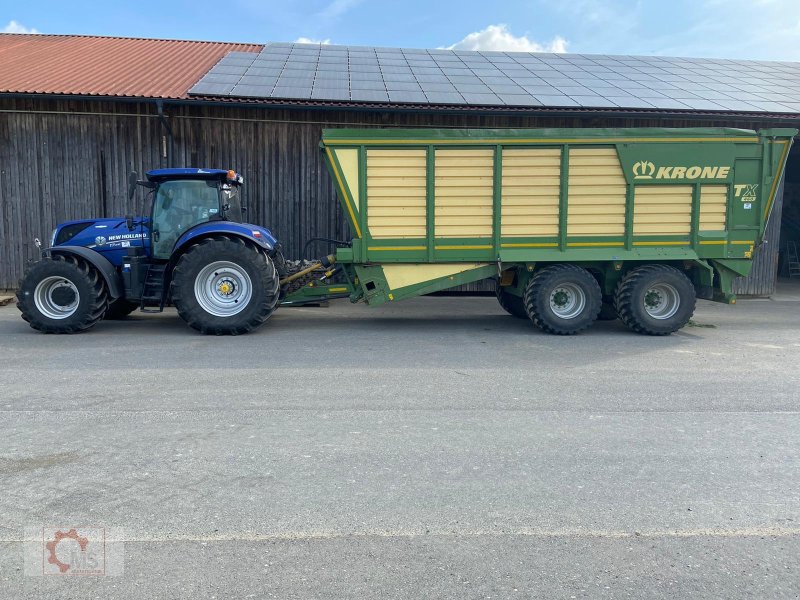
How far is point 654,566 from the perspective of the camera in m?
2.72

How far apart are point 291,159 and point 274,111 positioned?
3.34 feet

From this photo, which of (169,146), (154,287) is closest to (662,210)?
(154,287)

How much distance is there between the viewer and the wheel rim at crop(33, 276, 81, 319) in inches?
321

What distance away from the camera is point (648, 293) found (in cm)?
863

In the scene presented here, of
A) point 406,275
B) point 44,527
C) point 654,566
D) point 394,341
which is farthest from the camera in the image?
point 406,275

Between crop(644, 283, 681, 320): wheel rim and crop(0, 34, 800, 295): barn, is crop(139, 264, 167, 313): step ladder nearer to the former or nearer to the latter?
crop(0, 34, 800, 295): barn

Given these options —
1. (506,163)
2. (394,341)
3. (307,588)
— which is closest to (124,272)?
(394,341)

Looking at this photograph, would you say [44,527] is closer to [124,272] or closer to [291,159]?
[124,272]

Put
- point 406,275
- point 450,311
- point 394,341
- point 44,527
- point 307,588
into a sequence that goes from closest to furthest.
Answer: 1. point 307,588
2. point 44,527
3. point 394,341
4. point 406,275
5. point 450,311

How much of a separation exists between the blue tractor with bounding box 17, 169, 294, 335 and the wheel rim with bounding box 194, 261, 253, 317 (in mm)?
14

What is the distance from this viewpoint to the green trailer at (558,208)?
8.31 meters

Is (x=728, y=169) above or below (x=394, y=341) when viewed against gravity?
above

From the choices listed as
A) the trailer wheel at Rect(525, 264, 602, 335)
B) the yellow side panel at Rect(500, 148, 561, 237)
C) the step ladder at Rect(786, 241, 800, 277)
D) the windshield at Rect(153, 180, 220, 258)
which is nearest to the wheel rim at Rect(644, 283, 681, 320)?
the trailer wheel at Rect(525, 264, 602, 335)

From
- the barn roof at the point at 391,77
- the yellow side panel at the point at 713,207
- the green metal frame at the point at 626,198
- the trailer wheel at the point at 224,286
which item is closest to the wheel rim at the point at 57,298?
the trailer wheel at the point at 224,286
